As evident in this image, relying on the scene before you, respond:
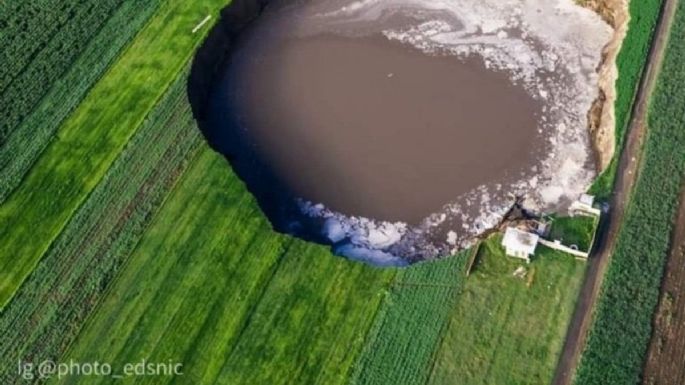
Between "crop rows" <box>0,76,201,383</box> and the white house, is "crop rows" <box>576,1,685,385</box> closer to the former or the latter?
the white house

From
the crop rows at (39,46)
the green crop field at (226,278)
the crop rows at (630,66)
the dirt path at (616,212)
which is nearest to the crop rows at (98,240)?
the green crop field at (226,278)

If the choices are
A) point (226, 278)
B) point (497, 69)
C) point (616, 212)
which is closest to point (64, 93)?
point (226, 278)

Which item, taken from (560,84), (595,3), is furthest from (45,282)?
(595,3)

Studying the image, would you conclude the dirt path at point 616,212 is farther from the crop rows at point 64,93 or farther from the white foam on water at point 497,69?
the crop rows at point 64,93

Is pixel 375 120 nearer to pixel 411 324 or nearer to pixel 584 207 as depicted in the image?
pixel 584 207

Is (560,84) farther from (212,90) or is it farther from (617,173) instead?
(212,90)
